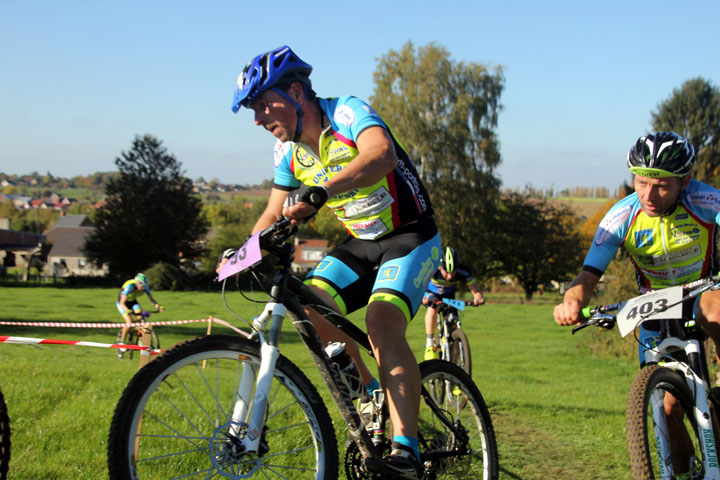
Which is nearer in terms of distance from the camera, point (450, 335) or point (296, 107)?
point (296, 107)

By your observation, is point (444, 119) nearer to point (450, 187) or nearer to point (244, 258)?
point (450, 187)

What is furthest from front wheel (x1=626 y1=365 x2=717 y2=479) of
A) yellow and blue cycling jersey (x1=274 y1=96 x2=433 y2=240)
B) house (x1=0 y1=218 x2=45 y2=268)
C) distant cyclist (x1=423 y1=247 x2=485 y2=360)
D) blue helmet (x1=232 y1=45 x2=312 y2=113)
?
house (x1=0 y1=218 x2=45 y2=268)

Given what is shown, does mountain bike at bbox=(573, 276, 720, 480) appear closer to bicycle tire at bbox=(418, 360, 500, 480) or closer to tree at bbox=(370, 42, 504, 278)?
bicycle tire at bbox=(418, 360, 500, 480)

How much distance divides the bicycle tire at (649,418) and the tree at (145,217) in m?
67.7

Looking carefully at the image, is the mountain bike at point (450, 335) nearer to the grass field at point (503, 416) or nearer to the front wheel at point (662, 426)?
the grass field at point (503, 416)

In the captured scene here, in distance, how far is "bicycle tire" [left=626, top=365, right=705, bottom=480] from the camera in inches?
141

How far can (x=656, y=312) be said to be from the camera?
3.97 m

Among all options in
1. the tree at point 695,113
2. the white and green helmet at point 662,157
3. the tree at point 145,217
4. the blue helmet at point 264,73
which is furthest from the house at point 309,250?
the blue helmet at point 264,73

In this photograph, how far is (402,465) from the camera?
354cm

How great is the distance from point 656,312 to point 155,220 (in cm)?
6878

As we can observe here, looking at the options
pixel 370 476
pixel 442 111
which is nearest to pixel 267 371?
pixel 370 476

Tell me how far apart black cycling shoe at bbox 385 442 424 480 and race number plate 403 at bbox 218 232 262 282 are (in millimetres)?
1268

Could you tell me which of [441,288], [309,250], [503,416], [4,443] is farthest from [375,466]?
[309,250]

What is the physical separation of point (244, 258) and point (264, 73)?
1.05 metres
